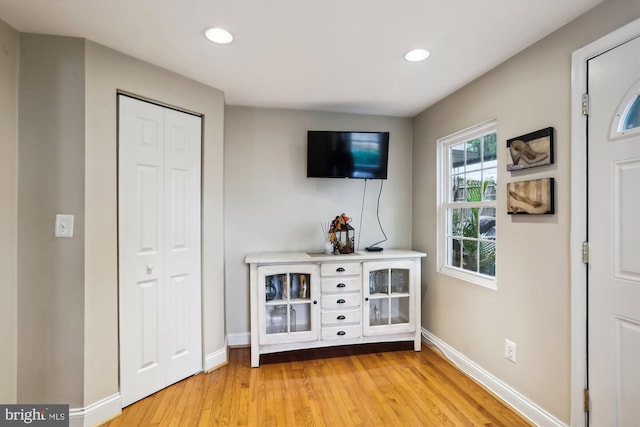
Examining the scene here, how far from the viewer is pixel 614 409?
4.61 feet

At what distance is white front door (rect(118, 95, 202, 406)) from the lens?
1.94 metres

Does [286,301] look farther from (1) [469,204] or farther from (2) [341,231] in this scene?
(1) [469,204]

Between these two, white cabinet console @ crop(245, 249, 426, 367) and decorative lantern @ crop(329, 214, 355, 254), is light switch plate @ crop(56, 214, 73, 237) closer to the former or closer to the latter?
white cabinet console @ crop(245, 249, 426, 367)

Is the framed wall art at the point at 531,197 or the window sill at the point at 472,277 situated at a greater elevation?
the framed wall art at the point at 531,197

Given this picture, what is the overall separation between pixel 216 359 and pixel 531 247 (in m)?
2.48

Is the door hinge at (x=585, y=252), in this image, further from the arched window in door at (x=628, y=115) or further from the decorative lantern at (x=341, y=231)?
the decorative lantern at (x=341, y=231)

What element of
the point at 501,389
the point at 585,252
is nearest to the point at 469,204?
the point at 585,252

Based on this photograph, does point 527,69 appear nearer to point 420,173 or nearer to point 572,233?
point 572,233

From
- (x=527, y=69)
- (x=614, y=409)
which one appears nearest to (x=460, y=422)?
(x=614, y=409)

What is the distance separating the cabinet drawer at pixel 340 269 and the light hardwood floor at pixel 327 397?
77 cm

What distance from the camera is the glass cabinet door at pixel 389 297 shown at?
2660mm

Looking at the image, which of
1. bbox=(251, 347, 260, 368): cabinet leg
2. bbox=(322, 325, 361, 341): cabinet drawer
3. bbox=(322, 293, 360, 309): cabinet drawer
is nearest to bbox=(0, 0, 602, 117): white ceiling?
bbox=(322, 293, 360, 309): cabinet drawer

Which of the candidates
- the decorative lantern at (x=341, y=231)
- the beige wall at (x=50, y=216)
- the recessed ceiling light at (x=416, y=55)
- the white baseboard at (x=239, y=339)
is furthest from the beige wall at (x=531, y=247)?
the beige wall at (x=50, y=216)

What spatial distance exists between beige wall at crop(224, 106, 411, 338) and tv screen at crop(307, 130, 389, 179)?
0.20 metres
